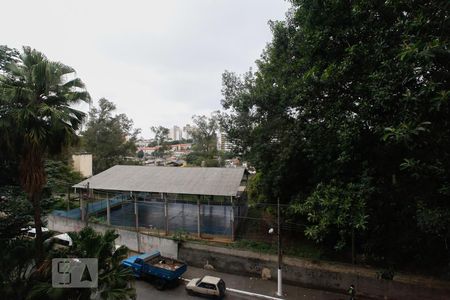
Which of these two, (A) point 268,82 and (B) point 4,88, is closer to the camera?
(B) point 4,88

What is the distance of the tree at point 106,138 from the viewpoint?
102ft

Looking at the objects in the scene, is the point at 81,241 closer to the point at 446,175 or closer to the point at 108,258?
the point at 108,258

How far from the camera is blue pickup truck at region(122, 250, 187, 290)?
11.3 meters

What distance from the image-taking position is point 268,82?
1323 centimetres

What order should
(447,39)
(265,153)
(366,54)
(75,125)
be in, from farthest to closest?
1. (265,153)
2. (75,125)
3. (366,54)
4. (447,39)

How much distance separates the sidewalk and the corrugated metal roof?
425 cm

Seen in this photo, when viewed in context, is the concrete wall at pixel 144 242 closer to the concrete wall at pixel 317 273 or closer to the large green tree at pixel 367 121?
the concrete wall at pixel 317 273

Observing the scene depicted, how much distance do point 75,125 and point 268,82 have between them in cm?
897

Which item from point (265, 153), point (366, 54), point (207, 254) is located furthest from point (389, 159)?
point (207, 254)

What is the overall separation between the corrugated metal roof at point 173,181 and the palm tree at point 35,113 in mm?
8625

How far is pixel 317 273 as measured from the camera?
11.5 meters

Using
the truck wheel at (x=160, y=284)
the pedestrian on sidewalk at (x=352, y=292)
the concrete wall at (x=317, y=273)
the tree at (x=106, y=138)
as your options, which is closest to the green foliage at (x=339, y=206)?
the pedestrian on sidewalk at (x=352, y=292)

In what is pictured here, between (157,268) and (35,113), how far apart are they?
7.80m

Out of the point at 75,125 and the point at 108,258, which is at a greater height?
the point at 75,125
